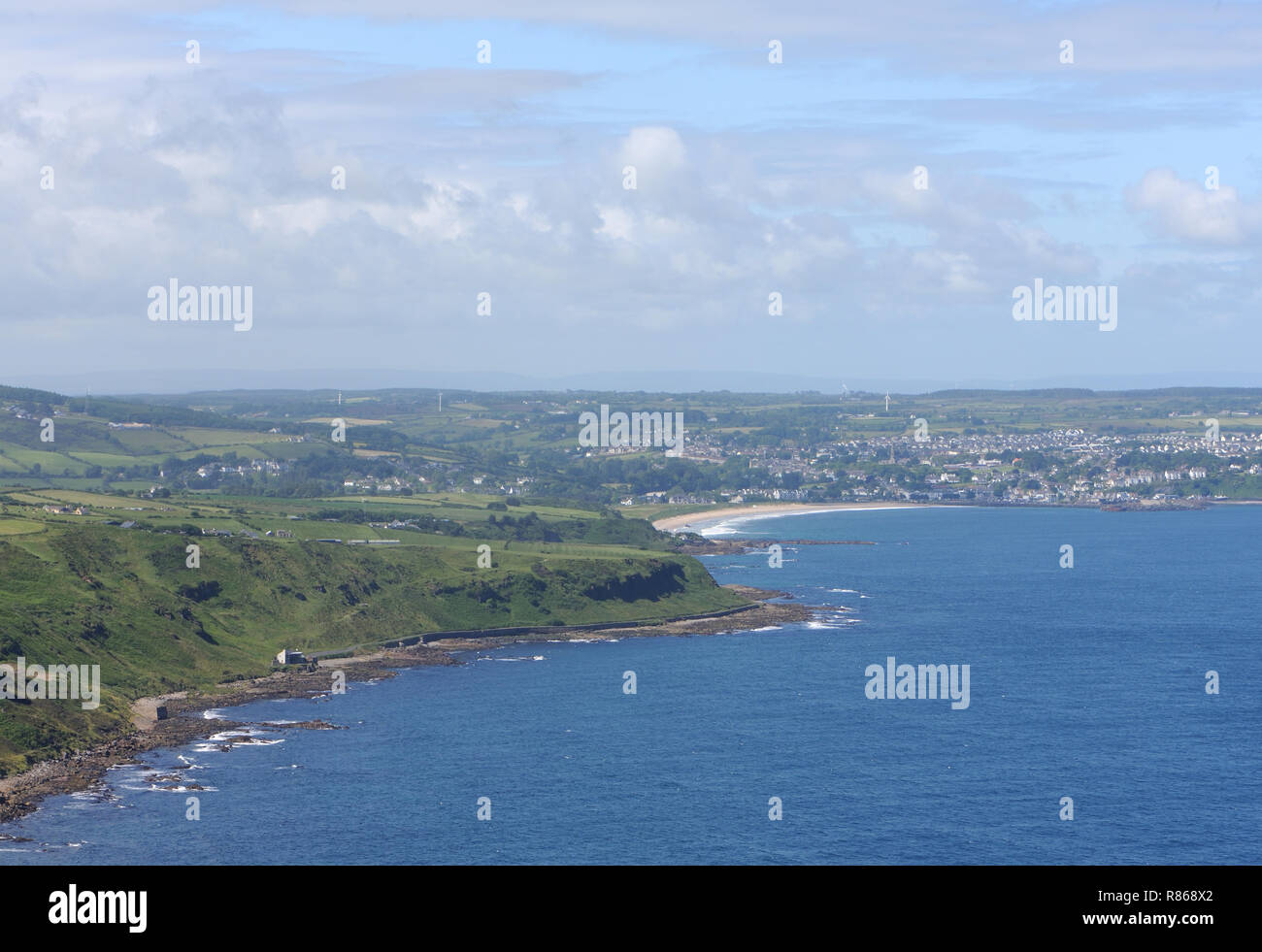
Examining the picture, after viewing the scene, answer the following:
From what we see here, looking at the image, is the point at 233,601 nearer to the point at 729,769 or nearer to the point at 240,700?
the point at 240,700

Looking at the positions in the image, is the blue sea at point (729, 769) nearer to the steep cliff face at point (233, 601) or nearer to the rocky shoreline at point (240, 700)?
the rocky shoreline at point (240, 700)

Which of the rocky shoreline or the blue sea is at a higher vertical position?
the rocky shoreline

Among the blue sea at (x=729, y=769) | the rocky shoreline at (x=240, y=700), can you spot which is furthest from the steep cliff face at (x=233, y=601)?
the blue sea at (x=729, y=769)

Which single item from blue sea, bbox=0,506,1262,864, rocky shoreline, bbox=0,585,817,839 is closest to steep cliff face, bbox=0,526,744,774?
rocky shoreline, bbox=0,585,817,839

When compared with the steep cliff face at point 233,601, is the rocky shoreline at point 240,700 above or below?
below

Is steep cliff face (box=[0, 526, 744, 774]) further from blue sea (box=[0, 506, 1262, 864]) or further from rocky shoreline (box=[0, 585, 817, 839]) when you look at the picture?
blue sea (box=[0, 506, 1262, 864])

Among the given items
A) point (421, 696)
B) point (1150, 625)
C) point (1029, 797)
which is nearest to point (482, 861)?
point (1029, 797)
